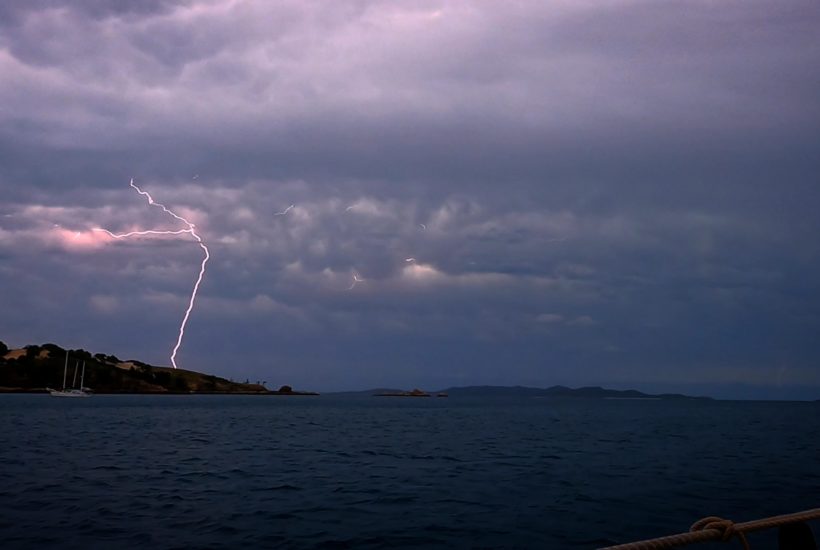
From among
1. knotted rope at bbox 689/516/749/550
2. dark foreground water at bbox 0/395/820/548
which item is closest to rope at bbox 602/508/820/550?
knotted rope at bbox 689/516/749/550

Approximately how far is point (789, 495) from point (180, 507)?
28818 millimetres

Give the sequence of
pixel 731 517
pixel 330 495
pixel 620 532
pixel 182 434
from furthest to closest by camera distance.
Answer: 1. pixel 182 434
2. pixel 330 495
3. pixel 731 517
4. pixel 620 532

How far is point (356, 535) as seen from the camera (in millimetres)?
22922

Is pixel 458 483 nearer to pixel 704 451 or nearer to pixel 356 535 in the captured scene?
pixel 356 535

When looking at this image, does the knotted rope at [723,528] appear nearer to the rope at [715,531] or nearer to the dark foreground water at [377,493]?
the rope at [715,531]

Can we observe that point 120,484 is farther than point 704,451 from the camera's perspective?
No

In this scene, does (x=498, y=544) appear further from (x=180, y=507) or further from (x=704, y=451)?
(x=704, y=451)

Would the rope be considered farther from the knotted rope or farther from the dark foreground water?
the dark foreground water

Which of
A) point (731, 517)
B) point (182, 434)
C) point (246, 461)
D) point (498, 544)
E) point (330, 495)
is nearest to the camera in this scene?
point (498, 544)

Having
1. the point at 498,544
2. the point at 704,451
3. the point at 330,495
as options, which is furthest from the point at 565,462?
the point at 498,544

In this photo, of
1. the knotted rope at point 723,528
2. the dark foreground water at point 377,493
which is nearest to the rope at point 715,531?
the knotted rope at point 723,528

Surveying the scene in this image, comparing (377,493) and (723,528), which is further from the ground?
(723,528)

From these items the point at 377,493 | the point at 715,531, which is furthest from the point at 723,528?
the point at 377,493

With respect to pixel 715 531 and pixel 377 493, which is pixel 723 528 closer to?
pixel 715 531
